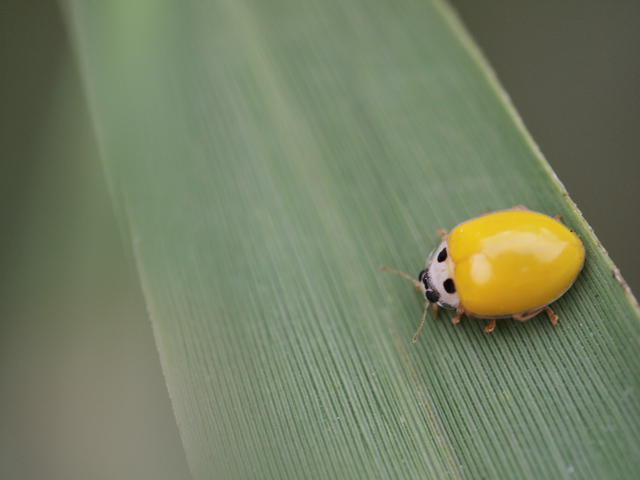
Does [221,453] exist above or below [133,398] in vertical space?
below

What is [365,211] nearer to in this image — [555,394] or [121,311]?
[555,394]

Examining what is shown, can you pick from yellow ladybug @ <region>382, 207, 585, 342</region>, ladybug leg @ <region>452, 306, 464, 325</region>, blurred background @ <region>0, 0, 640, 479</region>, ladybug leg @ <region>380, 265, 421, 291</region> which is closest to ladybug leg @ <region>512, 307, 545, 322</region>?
yellow ladybug @ <region>382, 207, 585, 342</region>

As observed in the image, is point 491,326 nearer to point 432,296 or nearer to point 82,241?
point 432,296

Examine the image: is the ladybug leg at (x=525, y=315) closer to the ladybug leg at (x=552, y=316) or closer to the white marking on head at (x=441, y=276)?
the ladybug leg at (x=552, y=316)

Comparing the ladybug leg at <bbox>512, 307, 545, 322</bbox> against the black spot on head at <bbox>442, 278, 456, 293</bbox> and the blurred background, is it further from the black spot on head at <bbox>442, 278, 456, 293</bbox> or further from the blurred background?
the blurred background

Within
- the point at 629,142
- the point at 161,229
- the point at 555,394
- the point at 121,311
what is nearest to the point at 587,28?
the point at 629,142

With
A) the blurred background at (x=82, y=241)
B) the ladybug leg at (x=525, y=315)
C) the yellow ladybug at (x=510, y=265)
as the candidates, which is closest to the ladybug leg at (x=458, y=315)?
the yellow ladybug at (x=510, y=265)

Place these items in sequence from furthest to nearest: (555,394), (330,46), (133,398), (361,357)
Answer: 1. (133,398)
2. (330,46)
3. (361,357)
4. (555,394)
